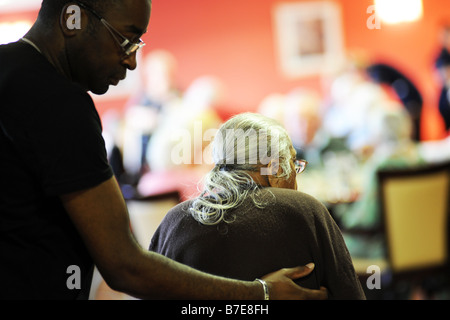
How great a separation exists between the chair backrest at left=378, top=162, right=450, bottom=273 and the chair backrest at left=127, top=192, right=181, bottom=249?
4.22 feet

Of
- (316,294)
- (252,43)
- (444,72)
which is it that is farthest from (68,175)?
(444,72)

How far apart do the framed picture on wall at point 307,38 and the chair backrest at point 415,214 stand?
427 cm

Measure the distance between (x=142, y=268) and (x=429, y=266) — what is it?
2.78 metres

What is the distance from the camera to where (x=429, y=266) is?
348 centimetres

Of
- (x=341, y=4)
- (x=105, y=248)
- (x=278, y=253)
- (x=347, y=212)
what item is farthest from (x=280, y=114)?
(x=105, y=248)

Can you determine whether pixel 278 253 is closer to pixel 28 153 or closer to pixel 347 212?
pixel 28 153

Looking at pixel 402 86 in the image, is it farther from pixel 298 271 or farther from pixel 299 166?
pixel 298 271

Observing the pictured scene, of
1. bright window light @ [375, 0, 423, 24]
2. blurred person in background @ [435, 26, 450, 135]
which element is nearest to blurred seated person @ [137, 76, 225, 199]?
bright window light @ [375, 0, 423, 24]

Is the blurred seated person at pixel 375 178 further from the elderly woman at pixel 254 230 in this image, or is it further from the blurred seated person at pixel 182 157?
the elderly woman at pixel 254 230

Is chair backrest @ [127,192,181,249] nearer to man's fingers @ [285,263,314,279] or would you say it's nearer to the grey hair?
the grey hair

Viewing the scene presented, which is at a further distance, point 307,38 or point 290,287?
point 307,38

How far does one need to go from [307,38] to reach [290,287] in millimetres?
6585

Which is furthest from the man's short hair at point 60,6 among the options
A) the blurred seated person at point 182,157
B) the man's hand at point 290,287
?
the blurred seated person at point 182,157

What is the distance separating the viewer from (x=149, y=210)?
3.46 meters
